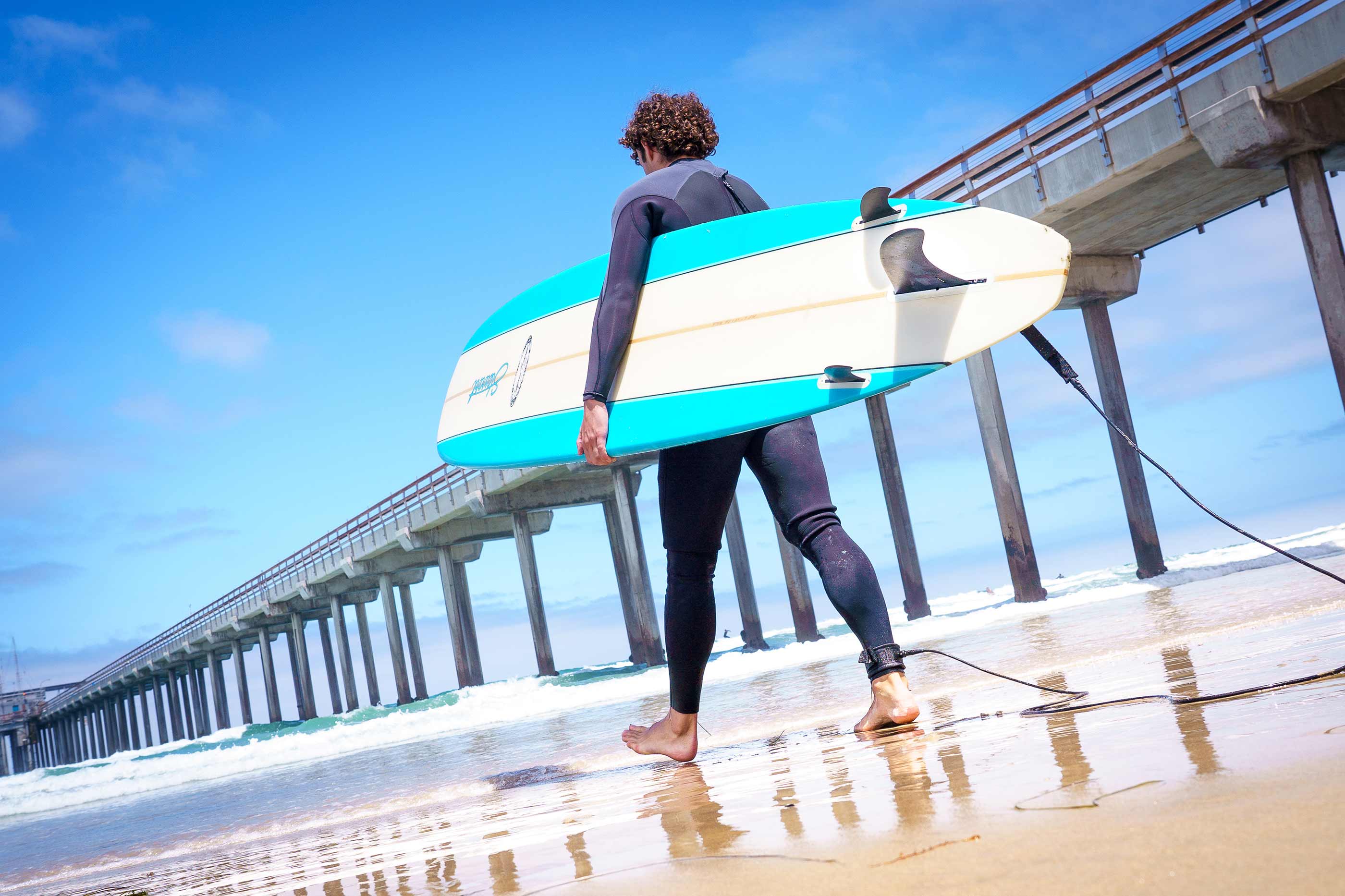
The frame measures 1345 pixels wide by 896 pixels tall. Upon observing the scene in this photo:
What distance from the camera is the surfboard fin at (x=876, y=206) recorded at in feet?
8.80

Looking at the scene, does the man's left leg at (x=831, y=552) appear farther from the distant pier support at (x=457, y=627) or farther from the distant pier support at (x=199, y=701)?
the distant pier support at (x=199, y=701)

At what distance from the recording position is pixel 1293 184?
9.13m

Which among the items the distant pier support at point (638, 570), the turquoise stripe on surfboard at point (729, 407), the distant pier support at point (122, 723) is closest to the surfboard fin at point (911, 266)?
the turquoise stripe on surfboard at point (729, 407)

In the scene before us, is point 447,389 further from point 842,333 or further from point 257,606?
point 257,606

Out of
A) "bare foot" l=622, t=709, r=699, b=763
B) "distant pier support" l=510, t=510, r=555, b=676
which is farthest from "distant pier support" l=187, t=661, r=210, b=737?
"bare foot" l=622, t=709, r=699, b=763

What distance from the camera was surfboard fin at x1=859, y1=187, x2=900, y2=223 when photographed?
2682mm

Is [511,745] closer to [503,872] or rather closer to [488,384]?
[488,384]

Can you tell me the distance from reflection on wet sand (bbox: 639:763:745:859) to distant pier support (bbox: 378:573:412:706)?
24270mm

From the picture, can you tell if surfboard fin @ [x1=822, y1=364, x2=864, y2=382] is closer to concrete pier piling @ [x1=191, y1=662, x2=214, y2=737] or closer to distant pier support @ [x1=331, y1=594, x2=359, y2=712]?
distant pier support @ [x1=331, y1=594, x2=359, y2=712]

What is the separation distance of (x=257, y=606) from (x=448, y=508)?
44.1 ft

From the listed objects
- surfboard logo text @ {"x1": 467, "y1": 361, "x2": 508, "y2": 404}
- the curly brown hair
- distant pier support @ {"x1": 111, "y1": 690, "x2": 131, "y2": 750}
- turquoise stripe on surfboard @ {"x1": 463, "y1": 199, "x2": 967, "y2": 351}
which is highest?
the curly brown hair

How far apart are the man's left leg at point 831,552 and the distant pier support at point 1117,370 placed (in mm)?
10690

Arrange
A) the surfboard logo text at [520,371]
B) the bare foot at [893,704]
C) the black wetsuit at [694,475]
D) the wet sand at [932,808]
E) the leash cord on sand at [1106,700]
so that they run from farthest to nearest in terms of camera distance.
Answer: the surfboard logo text at [520,371] < the black wetsuit at [694,475] < the bare foot at [893,704] < the leash cord on sand at [1106,700] < the wet sand at [932,808]

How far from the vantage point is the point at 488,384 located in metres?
3.55
